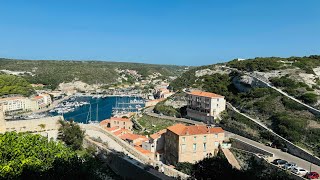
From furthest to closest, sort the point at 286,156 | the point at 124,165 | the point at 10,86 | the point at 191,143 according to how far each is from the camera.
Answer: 1. the point at 10,86
2. the point at 191,143
3. the point at 286,156
4. the point at 124,165

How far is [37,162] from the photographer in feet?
43.0

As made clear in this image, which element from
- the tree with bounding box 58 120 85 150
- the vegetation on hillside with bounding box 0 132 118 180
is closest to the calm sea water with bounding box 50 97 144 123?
the tree with bounding box 58 120 85 150

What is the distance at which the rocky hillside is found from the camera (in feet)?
102

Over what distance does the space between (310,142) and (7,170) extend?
2541cm

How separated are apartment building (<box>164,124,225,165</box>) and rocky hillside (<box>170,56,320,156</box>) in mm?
4907

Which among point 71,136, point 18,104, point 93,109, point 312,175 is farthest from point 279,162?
point 93,109

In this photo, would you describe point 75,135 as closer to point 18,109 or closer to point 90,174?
point 90,174

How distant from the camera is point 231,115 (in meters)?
41.3

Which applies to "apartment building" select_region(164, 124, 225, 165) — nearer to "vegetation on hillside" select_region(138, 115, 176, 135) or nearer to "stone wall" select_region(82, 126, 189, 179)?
"stone wall" select_region(82, 126, 189, 179)

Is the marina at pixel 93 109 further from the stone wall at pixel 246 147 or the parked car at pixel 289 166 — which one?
the parked car at pixel 289 166

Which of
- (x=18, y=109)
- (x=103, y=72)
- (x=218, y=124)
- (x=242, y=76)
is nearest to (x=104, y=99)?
(x=18, y=109)

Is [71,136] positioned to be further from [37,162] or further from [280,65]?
[280,65]

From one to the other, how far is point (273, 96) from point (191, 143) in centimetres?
1551

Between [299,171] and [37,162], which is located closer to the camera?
[37,162]
